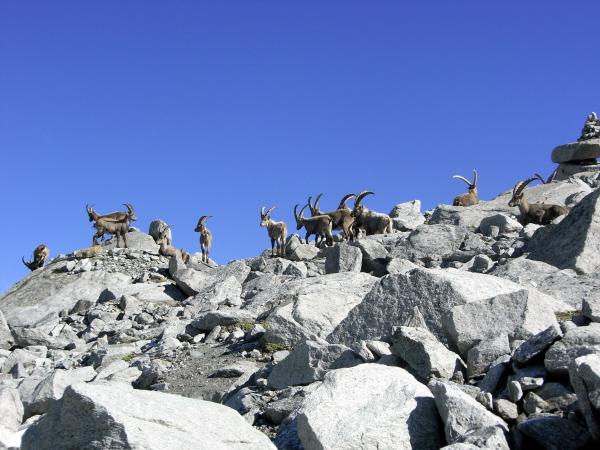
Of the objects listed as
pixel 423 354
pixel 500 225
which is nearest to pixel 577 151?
pixel 500 225

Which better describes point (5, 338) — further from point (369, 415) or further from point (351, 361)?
point (369, 415)

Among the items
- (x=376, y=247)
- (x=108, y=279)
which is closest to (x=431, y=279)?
(x=376, y=247)

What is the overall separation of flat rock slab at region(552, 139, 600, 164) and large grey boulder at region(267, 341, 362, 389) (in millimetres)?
45618

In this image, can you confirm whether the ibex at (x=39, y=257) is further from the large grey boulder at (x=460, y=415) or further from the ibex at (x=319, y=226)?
the large grey boulder at (x=460, y=415)

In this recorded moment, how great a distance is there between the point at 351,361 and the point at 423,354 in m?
1.07

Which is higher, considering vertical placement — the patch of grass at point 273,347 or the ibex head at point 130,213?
the ibex head at point 130,213

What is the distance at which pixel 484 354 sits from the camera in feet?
29.2

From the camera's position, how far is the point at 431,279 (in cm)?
1084

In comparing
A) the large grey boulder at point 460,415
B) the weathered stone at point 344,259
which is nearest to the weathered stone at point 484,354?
the large grey boulder at point 460,415

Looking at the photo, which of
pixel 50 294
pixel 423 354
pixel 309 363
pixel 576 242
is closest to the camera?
pixel 423 354

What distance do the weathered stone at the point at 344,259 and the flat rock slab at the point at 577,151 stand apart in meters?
36.0

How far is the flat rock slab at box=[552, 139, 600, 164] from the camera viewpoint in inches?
2026

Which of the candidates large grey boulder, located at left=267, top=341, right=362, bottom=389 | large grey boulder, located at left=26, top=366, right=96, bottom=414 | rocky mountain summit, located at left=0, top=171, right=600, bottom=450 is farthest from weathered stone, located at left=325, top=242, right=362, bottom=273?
large grey boulder, located at left=267, top=341, right=362, bottom=389

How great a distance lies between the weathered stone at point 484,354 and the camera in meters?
8.82
